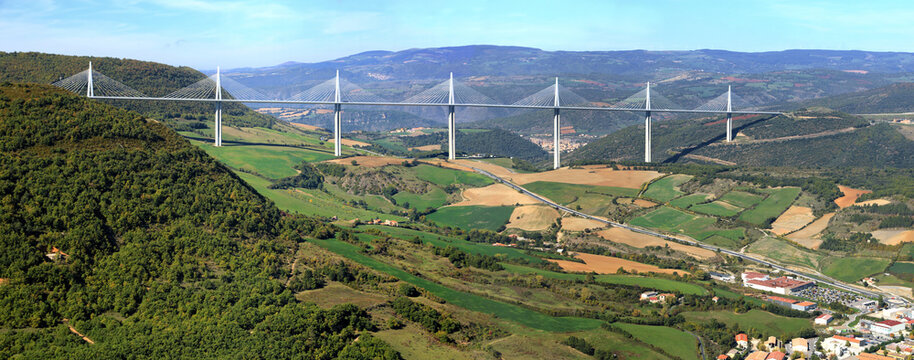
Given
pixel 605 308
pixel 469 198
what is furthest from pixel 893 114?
pixel 605 308

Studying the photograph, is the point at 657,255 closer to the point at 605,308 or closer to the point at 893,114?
the point at 605,308

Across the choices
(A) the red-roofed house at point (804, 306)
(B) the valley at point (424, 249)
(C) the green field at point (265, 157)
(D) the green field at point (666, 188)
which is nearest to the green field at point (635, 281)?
(B) the valley at point (424, 249)

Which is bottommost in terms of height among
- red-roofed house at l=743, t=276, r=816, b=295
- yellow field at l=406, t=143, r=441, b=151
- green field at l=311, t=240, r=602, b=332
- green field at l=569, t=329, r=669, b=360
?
red-roofed house at l=743, t=276, r=816, b=295

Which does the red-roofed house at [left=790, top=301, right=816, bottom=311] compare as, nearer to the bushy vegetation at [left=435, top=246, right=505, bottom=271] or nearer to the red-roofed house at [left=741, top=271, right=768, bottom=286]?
the red-roofed house at [left=741, top=271, right=768, bottom=286]

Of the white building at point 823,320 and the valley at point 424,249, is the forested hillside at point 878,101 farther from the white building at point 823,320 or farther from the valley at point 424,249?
the white building at point 823,320

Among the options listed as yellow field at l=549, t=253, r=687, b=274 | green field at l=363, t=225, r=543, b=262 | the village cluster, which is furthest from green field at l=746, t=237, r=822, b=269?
green field at l=363, t=225, r=543, b=262

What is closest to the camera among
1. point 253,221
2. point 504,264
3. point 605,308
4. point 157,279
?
point 157,279
